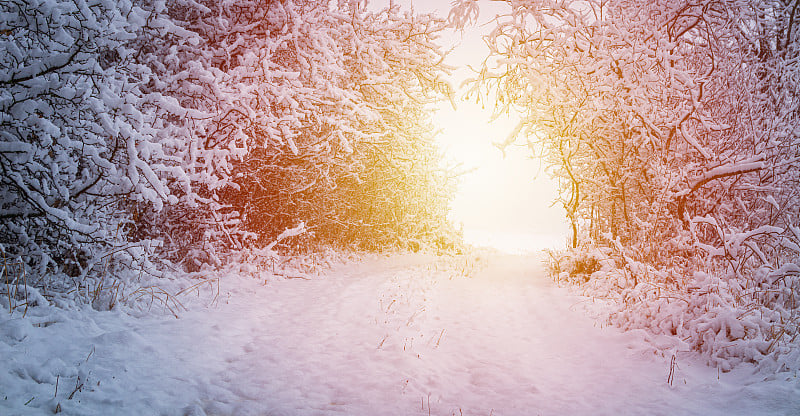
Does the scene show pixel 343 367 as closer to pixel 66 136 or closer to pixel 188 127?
pixel 66 136

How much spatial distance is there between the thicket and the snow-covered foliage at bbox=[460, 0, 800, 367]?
15.3ft

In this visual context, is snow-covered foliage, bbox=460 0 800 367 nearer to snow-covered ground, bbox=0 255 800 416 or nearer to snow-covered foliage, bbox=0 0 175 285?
snow-covered ground, bbox=0 255 800 416

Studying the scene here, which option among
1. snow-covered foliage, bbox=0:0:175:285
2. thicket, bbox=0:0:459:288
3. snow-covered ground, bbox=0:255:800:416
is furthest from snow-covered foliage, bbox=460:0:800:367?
snow-covered foliage, bbox=0:0:175:285

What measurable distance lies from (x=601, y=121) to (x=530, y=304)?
4.93 m

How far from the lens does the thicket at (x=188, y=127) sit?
5406mm

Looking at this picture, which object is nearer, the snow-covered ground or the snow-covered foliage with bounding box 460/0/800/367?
the snow-covered ground

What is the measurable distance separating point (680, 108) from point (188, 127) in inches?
390

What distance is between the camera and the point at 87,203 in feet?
20.2

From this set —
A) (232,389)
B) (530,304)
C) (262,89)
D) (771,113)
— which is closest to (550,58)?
(771,113)

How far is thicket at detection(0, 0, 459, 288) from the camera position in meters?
5.41

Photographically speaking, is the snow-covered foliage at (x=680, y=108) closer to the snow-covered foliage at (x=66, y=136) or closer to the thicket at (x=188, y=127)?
the thicket at (x=188, y=127)

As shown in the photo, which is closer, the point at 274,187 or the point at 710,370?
the point at 710,370

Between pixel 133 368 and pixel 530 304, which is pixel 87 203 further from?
pixel 530 304

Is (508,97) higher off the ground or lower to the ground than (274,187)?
higher
